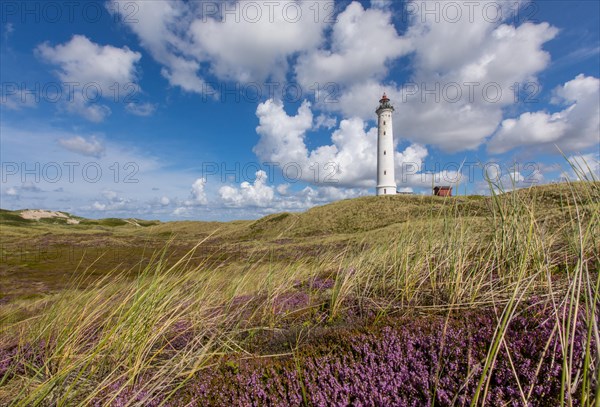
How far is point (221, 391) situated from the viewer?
2889 mm

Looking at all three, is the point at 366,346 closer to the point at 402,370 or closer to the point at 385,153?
the point at 402,370

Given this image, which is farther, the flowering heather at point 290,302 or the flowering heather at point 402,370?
the flowering heather at point 290,302

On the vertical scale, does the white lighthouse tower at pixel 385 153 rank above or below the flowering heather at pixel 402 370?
above

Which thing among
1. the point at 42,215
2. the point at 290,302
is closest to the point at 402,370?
the point at 290,302

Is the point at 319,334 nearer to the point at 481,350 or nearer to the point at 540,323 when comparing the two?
the point at 481,350

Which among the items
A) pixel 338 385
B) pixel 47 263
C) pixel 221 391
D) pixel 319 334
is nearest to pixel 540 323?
pixel 338 385

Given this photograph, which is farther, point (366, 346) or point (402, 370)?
point (366, 346)

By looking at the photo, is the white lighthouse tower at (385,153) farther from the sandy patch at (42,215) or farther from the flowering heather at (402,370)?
the sandy patch at (42,215)

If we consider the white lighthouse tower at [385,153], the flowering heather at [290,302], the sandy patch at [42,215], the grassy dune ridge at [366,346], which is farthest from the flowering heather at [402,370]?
the sandy patch at [42,215]

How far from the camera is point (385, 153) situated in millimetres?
62062

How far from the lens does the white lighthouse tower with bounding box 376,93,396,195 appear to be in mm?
61938

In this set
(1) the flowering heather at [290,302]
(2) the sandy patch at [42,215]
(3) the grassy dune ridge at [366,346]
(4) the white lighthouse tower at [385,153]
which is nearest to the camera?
(3) the grassy dune ridge at [366,346]

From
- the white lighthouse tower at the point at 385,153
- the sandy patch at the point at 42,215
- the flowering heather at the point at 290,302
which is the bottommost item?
the flowering heather at the point at 290,302

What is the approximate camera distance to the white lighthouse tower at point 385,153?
61.9m
